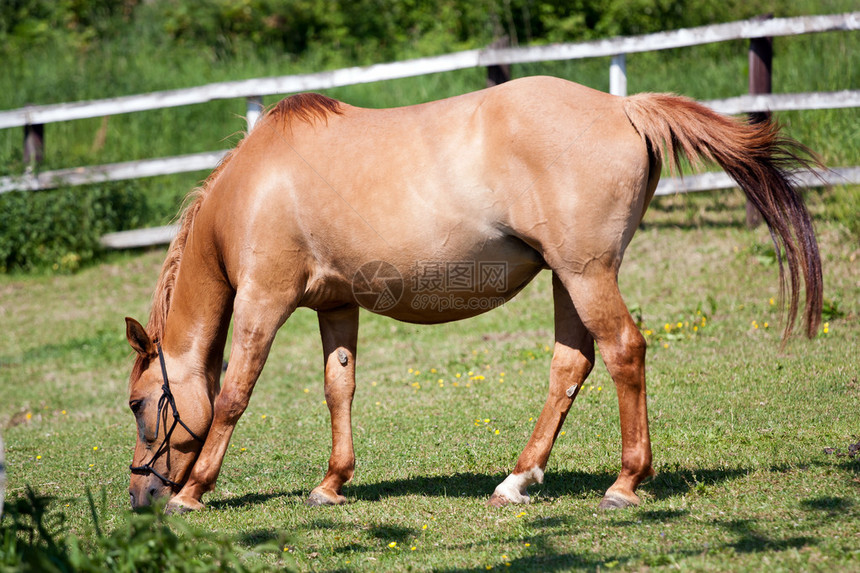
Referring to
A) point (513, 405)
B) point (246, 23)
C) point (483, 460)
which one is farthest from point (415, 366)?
point (246, 23)

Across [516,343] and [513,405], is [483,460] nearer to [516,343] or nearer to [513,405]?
[513,405]

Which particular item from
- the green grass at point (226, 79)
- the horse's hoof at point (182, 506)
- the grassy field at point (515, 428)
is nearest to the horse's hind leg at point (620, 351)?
the grassy field at point (515, 428)

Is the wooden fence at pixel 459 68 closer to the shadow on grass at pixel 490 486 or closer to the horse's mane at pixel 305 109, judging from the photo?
the horse's mane at pixel 305 109

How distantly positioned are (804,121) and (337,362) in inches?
295

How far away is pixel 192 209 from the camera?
4.87 meters

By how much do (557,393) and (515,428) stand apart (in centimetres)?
148

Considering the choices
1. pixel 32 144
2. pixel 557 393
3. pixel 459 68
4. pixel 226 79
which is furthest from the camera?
pixel 226 79

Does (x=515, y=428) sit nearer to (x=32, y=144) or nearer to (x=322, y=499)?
(x=322, y=499)

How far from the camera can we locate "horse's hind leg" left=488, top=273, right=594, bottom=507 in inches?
171

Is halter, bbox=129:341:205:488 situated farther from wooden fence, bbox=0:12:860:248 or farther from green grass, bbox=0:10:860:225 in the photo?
green grass, bbox=0:10:860:225

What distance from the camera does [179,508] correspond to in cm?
450

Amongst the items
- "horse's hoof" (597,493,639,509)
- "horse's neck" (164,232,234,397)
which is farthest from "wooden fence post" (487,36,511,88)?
"horse's hoof" (597,493,639,509)

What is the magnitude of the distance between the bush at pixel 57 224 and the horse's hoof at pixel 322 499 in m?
7.87

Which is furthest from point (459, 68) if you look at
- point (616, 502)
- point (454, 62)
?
point (616, 502)
